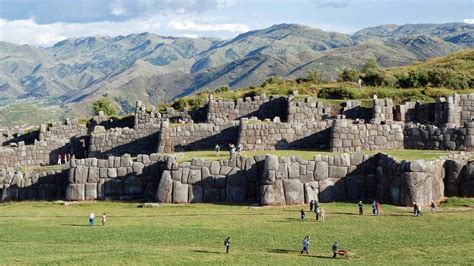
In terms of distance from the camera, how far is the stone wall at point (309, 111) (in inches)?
1889

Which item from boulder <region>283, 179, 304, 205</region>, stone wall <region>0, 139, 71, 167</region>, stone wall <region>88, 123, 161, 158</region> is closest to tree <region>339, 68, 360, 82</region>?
stone wall <region>88, 123, 161, 158</region>

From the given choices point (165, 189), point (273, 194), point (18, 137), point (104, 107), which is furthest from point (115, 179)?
point (104, 107)

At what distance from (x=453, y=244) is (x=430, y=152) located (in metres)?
13.7

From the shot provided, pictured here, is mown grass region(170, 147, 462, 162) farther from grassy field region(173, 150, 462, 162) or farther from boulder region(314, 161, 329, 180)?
boulder region(314, 161, 329, 180)

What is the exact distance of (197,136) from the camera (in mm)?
43844

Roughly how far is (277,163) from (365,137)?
9.13m

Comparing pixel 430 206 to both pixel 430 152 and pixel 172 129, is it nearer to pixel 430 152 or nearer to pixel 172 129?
pixel 430 152

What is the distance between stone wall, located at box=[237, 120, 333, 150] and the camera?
131 feet

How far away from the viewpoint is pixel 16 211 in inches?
1264

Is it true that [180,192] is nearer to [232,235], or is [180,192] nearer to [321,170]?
[321,170]

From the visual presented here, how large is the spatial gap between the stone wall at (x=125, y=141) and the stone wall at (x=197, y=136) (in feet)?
7.36

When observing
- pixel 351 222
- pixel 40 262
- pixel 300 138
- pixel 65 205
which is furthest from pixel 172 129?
pixel 40 262

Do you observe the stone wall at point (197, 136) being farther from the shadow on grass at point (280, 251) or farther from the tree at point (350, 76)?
the tree at point (350, 76)

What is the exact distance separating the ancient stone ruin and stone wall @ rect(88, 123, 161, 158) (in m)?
0.08
